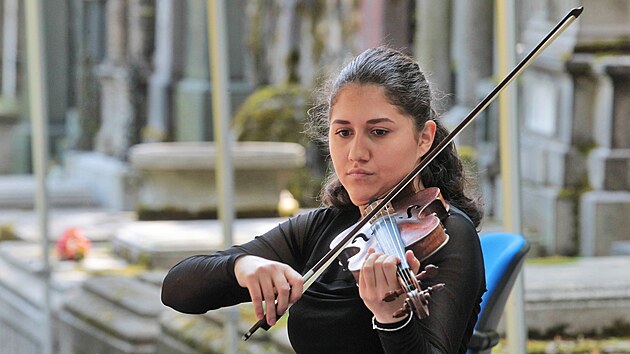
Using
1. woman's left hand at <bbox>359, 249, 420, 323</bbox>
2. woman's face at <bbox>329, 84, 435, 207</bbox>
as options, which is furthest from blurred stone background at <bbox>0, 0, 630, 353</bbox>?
woman's left hand at <bbox>359, 249, 420, 323</bbox>

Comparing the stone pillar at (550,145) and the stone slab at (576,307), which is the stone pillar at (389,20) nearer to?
the stone pillar at (550,145)

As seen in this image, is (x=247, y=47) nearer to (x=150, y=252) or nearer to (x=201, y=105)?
(x=201, y=105)

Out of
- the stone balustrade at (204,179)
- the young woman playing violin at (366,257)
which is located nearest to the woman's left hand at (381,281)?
the young woman playing violin at (366,257)

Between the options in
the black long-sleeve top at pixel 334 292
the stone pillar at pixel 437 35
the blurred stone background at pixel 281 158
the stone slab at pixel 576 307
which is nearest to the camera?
the black long-sleeve top at pixel 334 292

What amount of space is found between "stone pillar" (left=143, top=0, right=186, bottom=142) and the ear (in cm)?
1313

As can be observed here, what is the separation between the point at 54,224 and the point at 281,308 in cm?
1086

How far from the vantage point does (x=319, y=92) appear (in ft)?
9.21

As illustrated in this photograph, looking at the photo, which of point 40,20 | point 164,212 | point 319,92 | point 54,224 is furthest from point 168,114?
point 319,92

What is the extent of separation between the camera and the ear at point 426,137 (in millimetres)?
2527

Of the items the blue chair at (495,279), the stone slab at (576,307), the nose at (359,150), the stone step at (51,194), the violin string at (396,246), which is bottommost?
the stone step at (51,194)

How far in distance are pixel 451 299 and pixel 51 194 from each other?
42.7ft

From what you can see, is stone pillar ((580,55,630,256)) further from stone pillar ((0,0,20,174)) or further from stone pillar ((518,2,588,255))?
stone pillar ((0,0,20,174))

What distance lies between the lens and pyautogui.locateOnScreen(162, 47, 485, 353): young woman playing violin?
234cm

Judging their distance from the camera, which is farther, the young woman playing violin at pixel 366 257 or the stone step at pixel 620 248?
the stone step at pixel 620 248
